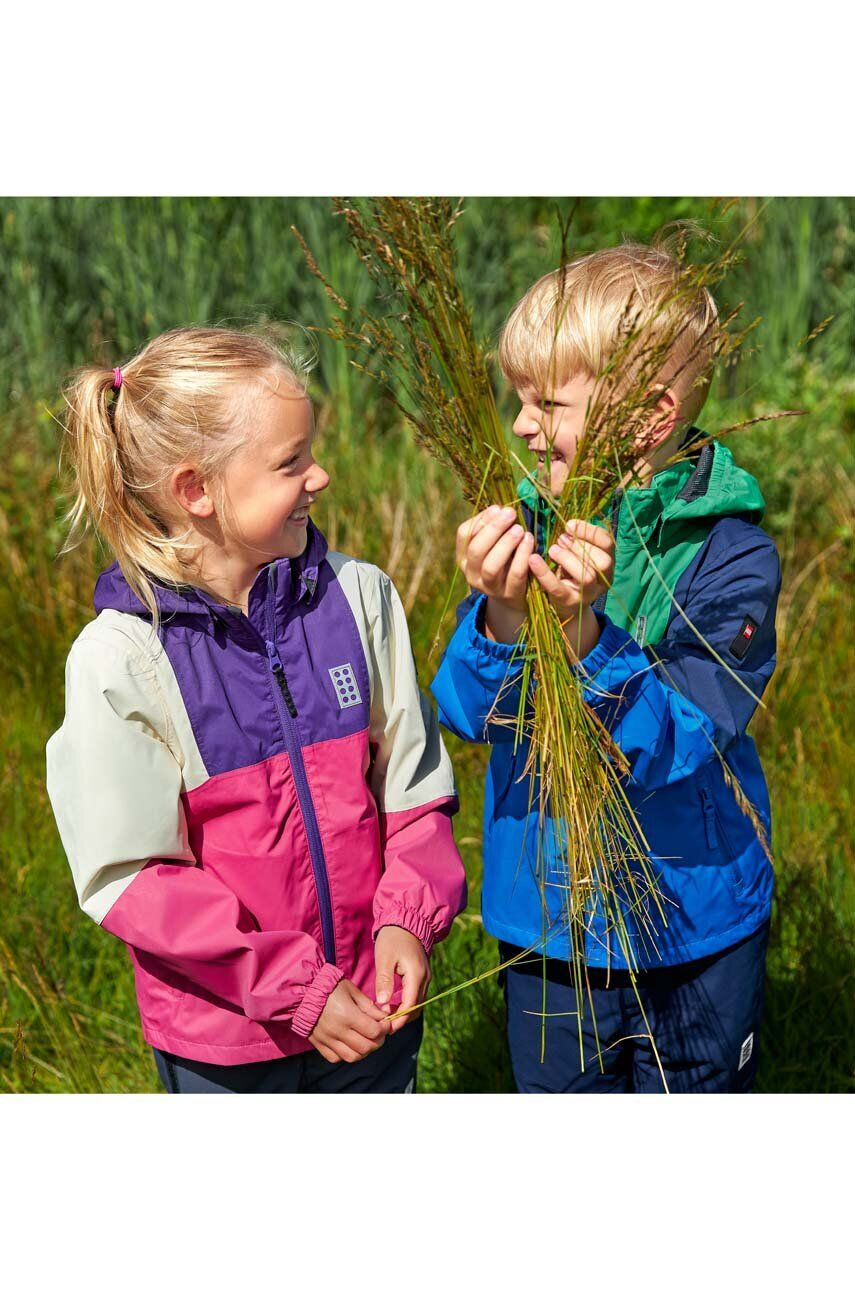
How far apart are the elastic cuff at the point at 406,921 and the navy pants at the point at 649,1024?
271 millimetres

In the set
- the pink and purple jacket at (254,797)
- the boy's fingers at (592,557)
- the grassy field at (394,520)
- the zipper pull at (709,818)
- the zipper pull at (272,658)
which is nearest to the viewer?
the boy's fingers at (592,557)

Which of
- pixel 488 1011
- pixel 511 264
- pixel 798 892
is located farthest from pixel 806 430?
pixel 488 1011

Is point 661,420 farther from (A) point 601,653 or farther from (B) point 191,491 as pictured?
(B) point 191,491

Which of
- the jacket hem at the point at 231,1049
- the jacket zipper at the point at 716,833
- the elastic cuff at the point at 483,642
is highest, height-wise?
the elastic cuff at the point at 483,642

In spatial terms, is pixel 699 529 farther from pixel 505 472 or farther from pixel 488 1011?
pixel 488 1011

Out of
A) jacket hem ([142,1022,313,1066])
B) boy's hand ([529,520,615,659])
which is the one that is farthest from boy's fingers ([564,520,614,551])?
jacket hem ([142,1022,313,1066])

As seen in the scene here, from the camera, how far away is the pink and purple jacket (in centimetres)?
174

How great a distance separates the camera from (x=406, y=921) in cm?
185

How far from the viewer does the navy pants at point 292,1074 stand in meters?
1.92

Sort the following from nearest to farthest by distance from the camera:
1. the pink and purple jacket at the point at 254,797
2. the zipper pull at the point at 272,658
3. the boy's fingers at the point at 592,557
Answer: the boy's fingers at the point at 592,557, the pink and purple jacket at the point at 254,797, the zipper pull at the point at 272,658

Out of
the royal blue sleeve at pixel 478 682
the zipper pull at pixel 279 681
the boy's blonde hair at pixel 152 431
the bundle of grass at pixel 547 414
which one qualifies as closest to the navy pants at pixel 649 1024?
the bundle of grass at pixel 547 414

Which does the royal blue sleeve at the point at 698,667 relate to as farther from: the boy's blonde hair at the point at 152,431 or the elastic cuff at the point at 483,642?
the boy's blonde hair at the point at 152,431

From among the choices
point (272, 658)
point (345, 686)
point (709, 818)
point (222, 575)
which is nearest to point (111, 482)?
point (222, 575)

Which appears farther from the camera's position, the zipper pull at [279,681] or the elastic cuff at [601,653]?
the zipper pull at [279,681]
